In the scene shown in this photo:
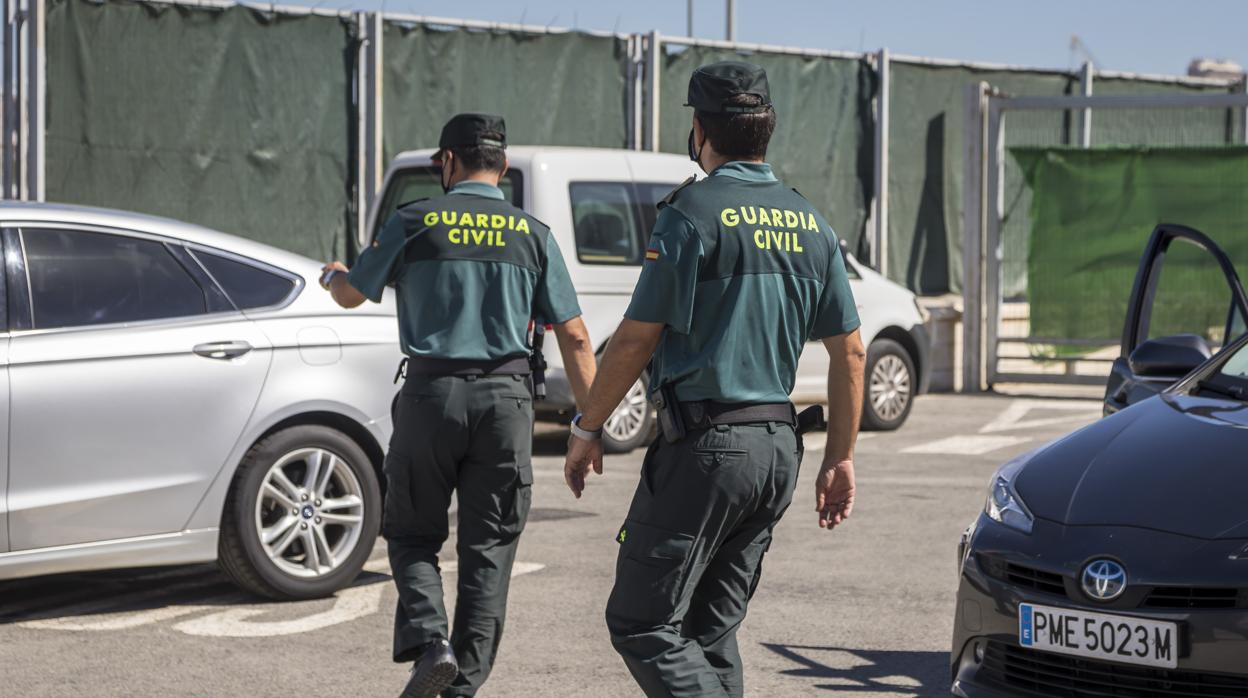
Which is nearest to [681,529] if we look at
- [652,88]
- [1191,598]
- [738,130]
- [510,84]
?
[738,130]

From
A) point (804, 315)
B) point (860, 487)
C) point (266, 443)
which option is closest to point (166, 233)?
point (266, 443)

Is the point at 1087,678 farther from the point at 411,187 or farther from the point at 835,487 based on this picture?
the point at 411,187

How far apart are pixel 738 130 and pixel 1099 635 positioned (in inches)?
61.6

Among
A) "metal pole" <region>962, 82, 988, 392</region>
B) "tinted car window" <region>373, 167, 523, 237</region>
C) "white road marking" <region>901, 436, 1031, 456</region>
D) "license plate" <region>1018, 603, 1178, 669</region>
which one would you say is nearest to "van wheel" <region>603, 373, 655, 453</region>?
"tinted car window" <region>373, 167, 523, 237</region>

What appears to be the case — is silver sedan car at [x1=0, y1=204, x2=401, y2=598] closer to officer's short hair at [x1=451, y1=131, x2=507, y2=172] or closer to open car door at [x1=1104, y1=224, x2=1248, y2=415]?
officer's short hair at [x1=451, y1=131, x2=507, y2=172]

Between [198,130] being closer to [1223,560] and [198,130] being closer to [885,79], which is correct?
[885,79]

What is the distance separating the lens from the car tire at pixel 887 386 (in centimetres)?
1305

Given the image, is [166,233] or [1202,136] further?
[1202,136]

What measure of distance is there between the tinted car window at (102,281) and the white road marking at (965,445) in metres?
6.43

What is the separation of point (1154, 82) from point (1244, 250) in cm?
499

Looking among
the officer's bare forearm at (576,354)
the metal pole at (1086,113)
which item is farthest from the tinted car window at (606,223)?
the metal pole at (1086,113)

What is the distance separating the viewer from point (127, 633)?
655cm

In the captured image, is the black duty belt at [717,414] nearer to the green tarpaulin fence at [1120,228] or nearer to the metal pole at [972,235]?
the green tarpaulin fence at [1120,228]

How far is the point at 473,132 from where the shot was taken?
5.54 meters
